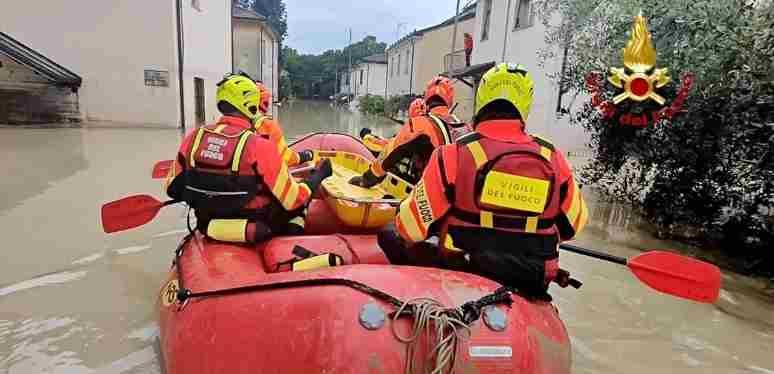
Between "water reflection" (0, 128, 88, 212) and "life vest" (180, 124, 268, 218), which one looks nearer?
"life vest" (180, 124, 268, 218)

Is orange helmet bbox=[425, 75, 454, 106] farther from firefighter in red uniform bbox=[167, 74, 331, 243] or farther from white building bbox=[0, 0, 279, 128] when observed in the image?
white building bbox=[0, 0, 279, 128]

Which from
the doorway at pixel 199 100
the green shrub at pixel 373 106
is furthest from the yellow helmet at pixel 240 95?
the green shrub at pixel 373 106

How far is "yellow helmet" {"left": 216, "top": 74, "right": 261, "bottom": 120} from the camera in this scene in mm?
3010

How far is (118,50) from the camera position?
43.5ft

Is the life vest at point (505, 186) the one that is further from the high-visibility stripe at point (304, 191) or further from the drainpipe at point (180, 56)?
the drainpipe at point (180, 56)

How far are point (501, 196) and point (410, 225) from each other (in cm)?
44

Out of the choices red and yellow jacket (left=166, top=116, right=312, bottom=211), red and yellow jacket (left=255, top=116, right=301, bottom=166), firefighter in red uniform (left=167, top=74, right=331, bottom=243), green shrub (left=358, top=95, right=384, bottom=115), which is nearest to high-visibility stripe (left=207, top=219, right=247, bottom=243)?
firefighter in red uniform (left=167, top=74, right=331, bottom=243)

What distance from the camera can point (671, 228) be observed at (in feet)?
19.5

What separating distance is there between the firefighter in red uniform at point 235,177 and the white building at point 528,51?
30.3ft

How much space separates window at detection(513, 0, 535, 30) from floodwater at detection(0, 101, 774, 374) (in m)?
9.70

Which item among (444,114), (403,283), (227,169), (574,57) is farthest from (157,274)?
(574,57)

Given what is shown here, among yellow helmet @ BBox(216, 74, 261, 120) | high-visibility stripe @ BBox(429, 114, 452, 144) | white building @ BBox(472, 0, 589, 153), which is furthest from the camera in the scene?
white building @ BBox(472, 0, 589, 153)

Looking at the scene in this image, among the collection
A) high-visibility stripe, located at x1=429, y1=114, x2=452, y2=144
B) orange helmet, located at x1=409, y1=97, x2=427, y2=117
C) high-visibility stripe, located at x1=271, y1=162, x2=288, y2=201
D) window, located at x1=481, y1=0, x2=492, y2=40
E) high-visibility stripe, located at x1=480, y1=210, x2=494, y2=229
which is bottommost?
high-visibility stripe, located at x1=271, y1=162, x2=288, y2=201

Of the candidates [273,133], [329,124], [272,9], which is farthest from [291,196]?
[272,9]
